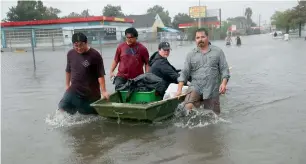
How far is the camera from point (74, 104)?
6738mm

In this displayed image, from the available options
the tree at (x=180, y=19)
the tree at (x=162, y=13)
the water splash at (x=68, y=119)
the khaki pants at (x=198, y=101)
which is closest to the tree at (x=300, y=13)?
the tree at (x=180, y=19)

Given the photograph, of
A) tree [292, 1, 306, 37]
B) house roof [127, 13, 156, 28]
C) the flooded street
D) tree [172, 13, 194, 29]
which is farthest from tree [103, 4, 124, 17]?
the flooded street

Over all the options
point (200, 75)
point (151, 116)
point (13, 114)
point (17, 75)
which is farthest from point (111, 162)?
point (17, 75)

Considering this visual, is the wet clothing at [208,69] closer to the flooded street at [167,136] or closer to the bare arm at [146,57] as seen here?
the flooded street at [167,136]

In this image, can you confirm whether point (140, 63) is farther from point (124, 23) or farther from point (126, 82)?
point (124, 23)

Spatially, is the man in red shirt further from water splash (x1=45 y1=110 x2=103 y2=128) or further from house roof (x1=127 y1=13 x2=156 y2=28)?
house roof (x1=127 y1=13 x2=156 y2=28)

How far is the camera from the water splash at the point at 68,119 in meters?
6.88

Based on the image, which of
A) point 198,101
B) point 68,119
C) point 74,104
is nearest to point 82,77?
point 74,104

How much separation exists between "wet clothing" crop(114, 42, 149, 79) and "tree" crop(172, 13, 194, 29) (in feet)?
292

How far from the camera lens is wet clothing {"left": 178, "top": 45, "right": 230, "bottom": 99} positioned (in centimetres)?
620

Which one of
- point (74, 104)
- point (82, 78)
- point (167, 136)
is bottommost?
point (167, 136)

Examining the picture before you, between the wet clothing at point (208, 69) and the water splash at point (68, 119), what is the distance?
7.06 ft

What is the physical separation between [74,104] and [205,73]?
2.45m

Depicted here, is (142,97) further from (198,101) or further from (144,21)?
(144,21)
